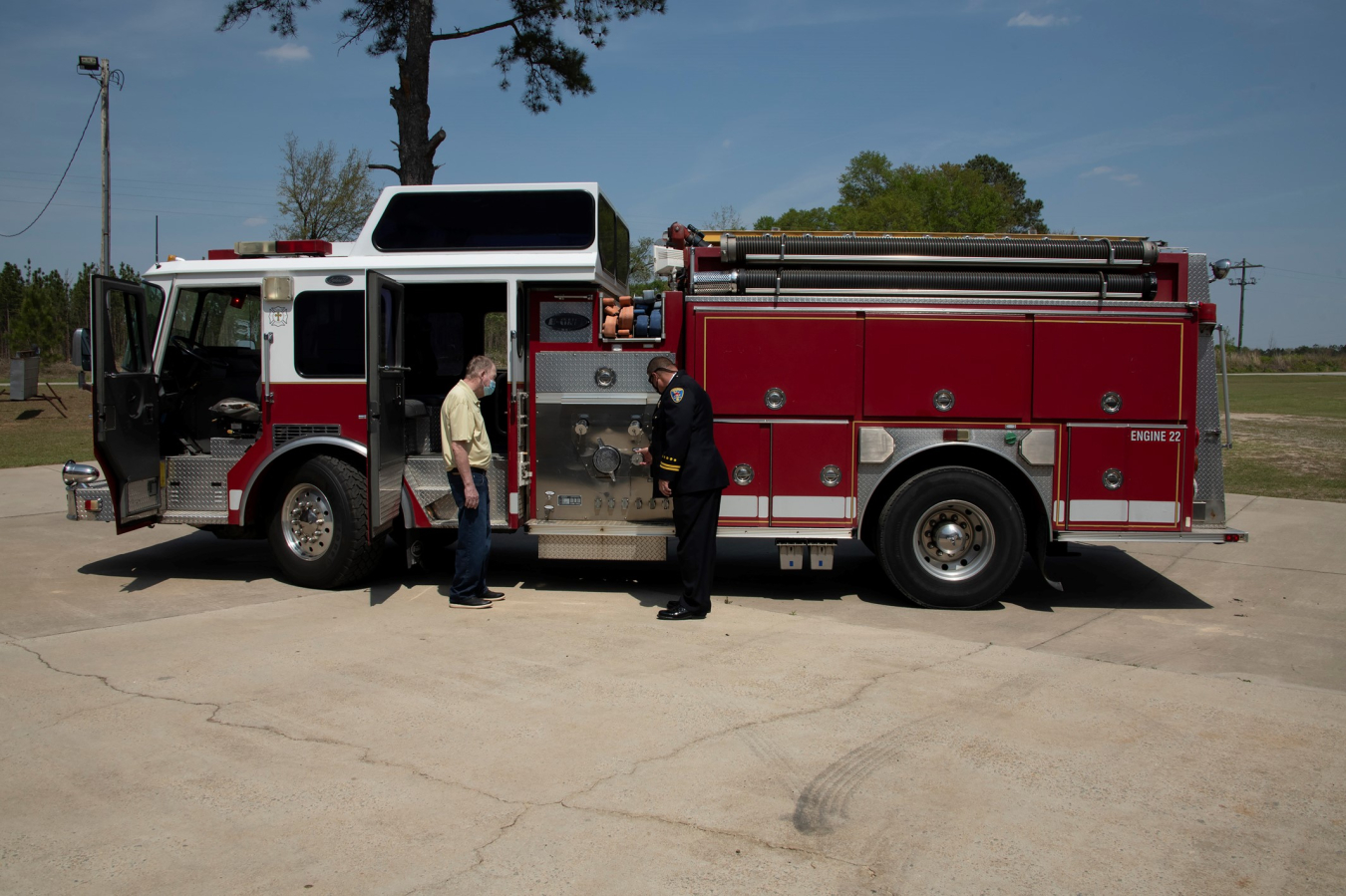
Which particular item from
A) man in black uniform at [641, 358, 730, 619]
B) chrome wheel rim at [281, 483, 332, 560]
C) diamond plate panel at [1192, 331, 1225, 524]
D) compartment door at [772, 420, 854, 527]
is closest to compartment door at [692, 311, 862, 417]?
compartment door at [772, 420, 854, 527]

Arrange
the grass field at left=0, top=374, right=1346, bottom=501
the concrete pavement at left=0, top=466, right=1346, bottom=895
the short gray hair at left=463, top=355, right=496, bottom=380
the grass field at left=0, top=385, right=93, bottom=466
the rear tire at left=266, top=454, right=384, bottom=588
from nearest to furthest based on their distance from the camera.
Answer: the concrete pavement at left=0, top=466, right=1346, bottom=895 → the short gray hair at left=463, top=355, right=496, bottom=380 → the rear tire at left=266, top=454, right=384, bottom=588 → the grass field at left=0, top=374, right=1346, bottom=501 → the grass field at left=0, top=385, right=93, bottom=466

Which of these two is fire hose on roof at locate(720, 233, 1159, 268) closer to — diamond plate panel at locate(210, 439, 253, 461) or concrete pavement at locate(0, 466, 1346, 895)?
concrete pavement at locate(0, 466, 1346, 895)

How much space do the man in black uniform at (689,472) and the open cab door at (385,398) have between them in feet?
6.53

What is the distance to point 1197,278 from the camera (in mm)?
7234

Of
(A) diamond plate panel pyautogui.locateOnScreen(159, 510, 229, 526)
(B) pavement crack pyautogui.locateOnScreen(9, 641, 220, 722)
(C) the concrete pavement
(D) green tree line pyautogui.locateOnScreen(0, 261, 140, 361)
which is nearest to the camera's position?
(C) the concrete pavement

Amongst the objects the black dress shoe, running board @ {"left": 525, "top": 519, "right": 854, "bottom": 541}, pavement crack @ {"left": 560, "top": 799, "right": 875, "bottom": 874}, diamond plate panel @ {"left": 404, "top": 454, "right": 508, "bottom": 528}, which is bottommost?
pavement crack @ {"left": 560, "top": 799, "right": 875, "bottom": 874}

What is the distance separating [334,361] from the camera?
7.54m

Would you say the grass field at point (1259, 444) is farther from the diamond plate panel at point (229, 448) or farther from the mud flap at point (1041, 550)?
the diamond plate panel at point (229, 448)

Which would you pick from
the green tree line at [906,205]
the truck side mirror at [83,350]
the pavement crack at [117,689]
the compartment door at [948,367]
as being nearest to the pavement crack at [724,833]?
the pavement crack at [117,689]

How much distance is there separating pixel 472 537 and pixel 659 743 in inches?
116

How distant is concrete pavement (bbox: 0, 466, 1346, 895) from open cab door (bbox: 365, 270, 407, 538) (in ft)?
2.71


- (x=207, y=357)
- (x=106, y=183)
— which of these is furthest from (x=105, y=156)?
(x=207, y=357)

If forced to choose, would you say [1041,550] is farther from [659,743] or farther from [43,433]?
[43,433]

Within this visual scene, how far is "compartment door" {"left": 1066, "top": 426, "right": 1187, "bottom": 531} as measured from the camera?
7043 millimetres
